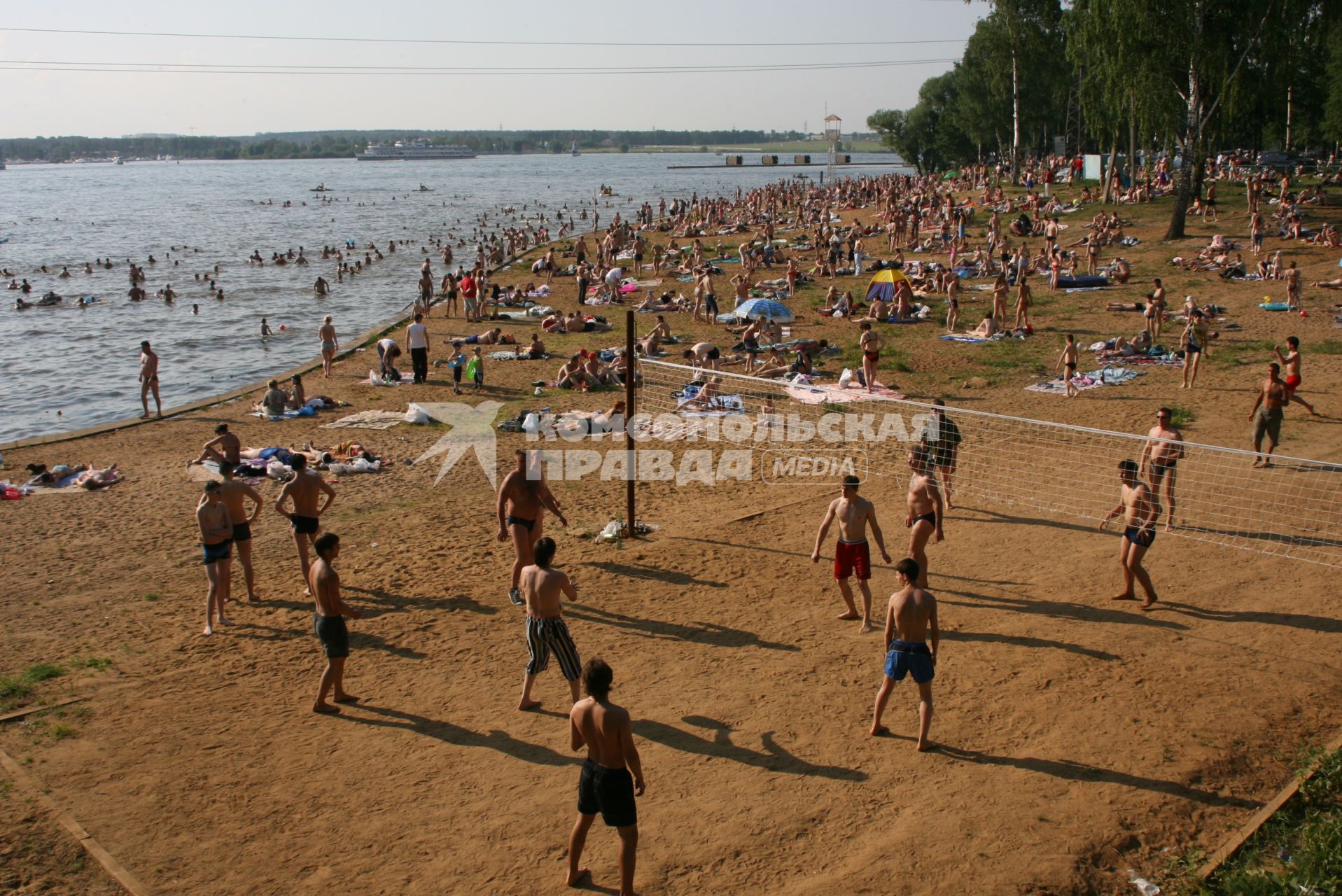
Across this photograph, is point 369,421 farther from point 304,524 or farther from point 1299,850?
point 1299,850

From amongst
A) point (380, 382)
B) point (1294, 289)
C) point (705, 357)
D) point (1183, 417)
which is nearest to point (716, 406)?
point (705, 357)

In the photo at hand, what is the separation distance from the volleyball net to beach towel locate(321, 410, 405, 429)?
4.14 metres

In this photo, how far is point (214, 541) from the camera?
8.97 meters

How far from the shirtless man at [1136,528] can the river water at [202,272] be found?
1899 cm

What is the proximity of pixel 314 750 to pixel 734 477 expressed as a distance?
295 inches

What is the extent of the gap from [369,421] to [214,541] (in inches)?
319

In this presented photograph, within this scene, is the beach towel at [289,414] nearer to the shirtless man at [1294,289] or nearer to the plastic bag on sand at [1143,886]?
the plastic bag on sand at [1143,886]

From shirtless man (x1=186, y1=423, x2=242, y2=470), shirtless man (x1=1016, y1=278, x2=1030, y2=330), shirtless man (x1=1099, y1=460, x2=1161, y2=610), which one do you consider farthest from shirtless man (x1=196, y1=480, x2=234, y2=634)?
shirtless man (x1=1016, y1=278, x2=1030, y2=330)

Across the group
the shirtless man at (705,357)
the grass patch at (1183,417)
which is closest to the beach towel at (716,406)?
the shirtless man at (705,357)

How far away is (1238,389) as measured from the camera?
16.3 m

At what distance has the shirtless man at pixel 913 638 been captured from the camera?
657cm

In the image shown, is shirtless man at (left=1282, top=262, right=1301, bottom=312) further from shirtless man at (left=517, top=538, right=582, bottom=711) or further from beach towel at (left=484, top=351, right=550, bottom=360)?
shirtless man at (left=517, top=538, right=582, bottom=711)

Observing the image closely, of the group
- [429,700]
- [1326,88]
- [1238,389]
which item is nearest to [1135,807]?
[429,700]

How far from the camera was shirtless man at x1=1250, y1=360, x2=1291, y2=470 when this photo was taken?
12.1 meters
